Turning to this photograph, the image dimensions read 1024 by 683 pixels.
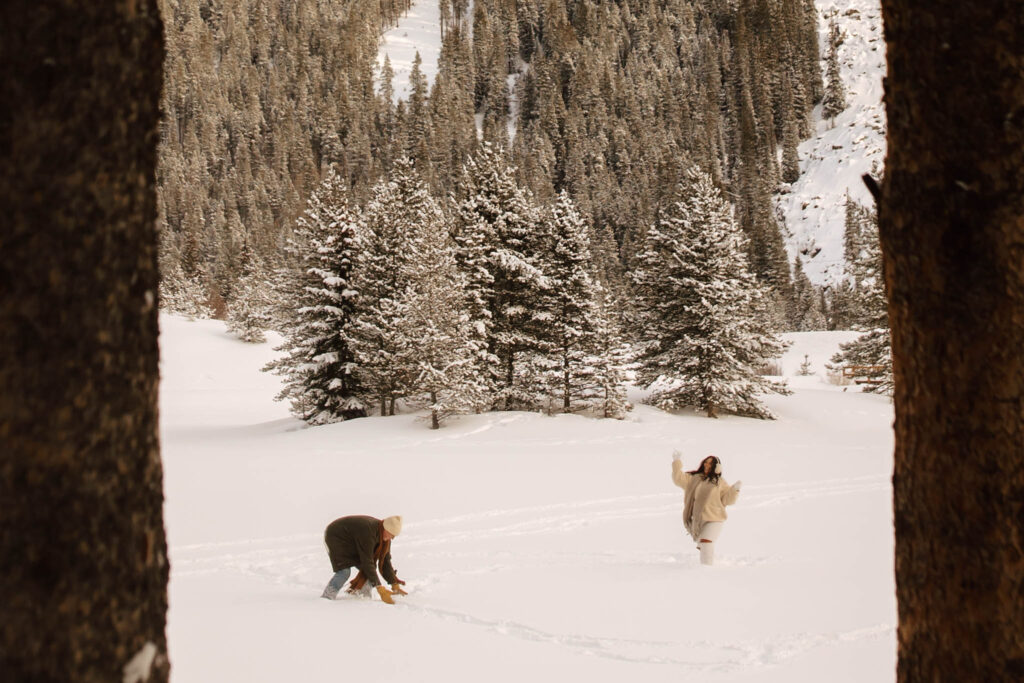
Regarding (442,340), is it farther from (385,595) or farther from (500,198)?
(385,595)

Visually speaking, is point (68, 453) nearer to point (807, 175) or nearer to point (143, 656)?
point (143, 656)

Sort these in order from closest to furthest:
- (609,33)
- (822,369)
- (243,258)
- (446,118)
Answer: (822,369)
(243,258)
(446,118)
(609,33)

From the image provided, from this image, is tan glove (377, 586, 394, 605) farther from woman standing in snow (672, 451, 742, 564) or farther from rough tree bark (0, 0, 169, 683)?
rough tree bark (0, 0, 169, 683)

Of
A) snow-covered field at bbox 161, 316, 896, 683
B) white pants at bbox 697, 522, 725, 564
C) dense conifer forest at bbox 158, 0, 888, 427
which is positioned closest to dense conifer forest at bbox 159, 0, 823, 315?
dense conifer forest at bbox 158, 0, 888, 427

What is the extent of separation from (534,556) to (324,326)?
1663 cm

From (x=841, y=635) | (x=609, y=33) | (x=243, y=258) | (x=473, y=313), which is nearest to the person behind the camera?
(x=841, y=635)

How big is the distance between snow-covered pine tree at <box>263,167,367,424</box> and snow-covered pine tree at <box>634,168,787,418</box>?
10037 millimetres

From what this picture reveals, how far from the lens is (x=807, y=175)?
85.1 metres

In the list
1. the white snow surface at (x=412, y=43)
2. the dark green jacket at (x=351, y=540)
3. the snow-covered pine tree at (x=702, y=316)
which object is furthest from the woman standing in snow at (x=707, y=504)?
the white snow surface at (x=412, y=43)

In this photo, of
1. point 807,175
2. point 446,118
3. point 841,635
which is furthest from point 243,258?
point 841,635

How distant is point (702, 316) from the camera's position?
2400 cm

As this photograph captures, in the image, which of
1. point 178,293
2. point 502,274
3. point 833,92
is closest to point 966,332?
point 502,274

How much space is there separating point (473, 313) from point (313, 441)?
6519mm

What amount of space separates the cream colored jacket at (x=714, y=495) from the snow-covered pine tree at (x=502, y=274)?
548 inches
